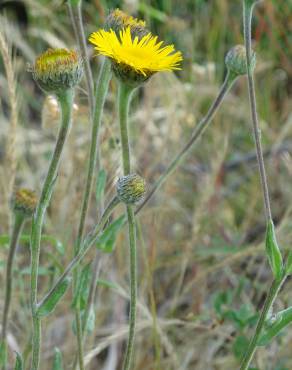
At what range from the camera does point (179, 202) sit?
2.01 meters

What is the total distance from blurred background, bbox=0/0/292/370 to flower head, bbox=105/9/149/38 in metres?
0.08

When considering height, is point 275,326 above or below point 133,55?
below

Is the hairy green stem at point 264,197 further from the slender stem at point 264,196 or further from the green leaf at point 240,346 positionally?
the green leaf at point 240,346

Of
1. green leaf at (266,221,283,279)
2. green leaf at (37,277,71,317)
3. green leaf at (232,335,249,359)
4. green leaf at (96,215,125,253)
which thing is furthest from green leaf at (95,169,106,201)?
green leaf at (232,335,249,359)

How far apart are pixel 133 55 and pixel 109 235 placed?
322 mm

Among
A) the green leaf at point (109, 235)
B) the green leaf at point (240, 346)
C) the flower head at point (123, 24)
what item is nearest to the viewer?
the flower head at point (123, 24)

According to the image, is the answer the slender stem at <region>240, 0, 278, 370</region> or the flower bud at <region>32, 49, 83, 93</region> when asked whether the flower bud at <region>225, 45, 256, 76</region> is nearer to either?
the slender stem at <region>240, 0, 278, 370</region>

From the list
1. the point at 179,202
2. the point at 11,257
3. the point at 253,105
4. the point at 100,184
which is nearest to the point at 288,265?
the point at 253,105

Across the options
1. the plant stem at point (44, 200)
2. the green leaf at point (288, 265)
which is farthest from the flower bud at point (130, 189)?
the green leaf at point (288, 265)

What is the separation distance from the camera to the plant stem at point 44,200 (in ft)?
2.90

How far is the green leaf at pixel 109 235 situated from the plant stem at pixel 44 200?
0.59 ft

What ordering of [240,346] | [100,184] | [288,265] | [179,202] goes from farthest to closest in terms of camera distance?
[179,202] → [240,346] → [100,184] → [288,265]

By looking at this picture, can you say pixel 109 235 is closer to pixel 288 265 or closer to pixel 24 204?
pixel 24 204

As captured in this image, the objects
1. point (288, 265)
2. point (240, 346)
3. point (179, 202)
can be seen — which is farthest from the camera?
point (179, 202)
